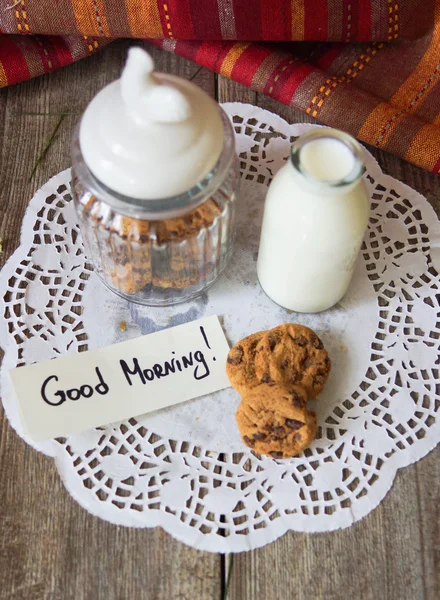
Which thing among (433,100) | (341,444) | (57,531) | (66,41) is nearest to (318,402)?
(341,444)

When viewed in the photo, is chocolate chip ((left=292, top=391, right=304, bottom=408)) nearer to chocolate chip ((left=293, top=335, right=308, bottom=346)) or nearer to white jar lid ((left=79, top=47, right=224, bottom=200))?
chocolate chip ((left=293, top=335, right=308, bottom=346))

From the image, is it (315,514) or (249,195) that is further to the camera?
(249,195)

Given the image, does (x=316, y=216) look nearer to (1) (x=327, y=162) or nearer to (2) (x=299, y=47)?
(1) (x=327, y=162)

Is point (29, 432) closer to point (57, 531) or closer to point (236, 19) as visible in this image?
point (57, 531)

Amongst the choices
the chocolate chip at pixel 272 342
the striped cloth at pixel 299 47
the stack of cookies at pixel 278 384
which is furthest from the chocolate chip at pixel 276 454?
the striped cloth at pixel 299 47

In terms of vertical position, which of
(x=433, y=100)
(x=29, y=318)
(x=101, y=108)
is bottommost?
(x=29, y=318)

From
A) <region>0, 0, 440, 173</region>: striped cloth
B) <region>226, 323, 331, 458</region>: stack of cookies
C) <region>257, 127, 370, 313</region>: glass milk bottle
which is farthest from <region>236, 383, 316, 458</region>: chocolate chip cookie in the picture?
<region>0, 0, 440, 173</region>: striped cloth

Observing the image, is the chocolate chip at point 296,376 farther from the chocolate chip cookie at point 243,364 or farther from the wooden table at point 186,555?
the wooden table at point 186,555

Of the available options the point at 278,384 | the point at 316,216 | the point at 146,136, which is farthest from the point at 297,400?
the point at 146,136
